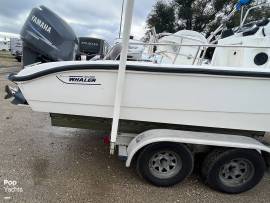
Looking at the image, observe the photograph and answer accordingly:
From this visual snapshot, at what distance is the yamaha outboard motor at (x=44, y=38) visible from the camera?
143 inches

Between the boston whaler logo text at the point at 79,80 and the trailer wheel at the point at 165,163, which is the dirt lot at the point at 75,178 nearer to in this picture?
the trailer wheel at the point at 165,163

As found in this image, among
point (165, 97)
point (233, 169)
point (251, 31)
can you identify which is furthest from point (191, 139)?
point (251, 31)

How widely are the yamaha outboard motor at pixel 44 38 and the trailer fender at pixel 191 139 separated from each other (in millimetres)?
1591

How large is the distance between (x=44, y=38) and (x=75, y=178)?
6.05 feet

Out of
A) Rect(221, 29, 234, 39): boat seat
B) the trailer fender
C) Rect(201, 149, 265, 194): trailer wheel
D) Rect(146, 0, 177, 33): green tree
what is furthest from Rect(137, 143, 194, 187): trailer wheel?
Rect(146, 0, 177, 33): green tree

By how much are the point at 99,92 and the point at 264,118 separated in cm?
184

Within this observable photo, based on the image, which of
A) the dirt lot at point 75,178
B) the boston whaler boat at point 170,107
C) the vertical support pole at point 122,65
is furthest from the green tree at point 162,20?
the vertical support pole at point 122,65

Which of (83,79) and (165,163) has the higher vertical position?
(83,79)

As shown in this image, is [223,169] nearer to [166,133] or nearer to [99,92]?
[166,133]

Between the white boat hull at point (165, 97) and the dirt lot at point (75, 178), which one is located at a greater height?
the white boat hull at point (165, 97)

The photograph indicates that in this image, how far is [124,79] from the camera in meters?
2.86

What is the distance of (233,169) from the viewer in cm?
320

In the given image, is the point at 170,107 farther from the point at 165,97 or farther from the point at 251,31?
the point at 251,31

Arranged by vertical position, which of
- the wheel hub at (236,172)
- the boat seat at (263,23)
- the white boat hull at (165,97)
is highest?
the boat seat at (263,23)
